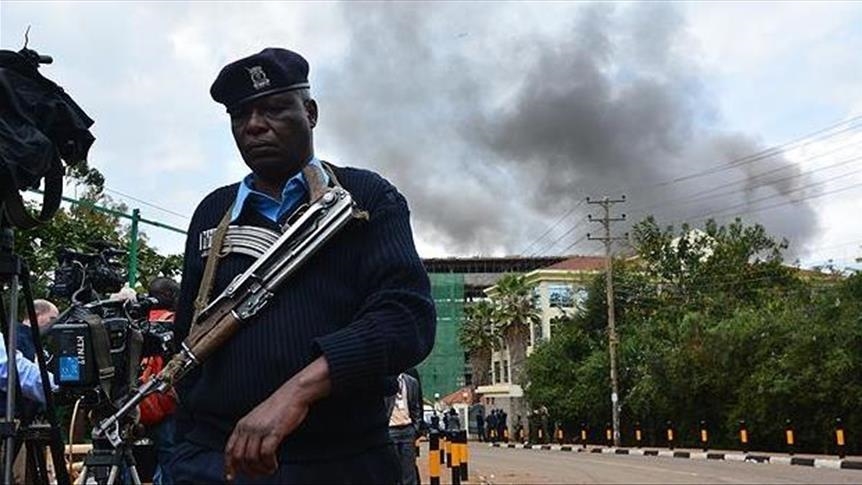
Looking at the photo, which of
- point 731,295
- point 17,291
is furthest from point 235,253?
point 731,295

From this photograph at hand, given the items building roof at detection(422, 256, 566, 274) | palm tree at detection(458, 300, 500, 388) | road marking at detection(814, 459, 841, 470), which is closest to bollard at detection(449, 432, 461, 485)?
road marking at detection(814, 459, 841, 470)

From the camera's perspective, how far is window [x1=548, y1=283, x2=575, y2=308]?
6478 cm

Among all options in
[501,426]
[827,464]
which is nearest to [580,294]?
[501,426]

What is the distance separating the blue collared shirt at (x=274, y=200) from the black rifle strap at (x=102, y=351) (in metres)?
1.88

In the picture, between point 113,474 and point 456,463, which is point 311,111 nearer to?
point 113,474

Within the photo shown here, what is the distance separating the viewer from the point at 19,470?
3820 millimetres

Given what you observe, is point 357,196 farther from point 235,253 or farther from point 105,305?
point 105,305

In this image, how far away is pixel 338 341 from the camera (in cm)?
188

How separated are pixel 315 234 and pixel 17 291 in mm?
1777

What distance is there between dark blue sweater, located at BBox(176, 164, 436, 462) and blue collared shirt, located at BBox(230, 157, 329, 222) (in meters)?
0.12

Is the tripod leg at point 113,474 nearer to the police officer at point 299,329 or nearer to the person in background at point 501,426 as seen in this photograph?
the police officer at point 299,329

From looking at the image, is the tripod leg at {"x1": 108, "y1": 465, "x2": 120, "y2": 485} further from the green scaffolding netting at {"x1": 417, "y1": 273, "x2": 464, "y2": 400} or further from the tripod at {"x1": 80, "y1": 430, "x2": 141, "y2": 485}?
the green scaffolding netting at {"x1": 417, "y1": 273, "x2": 464, "y2": 400}

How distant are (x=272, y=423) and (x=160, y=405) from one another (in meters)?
2.60

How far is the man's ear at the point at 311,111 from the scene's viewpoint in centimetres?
218
